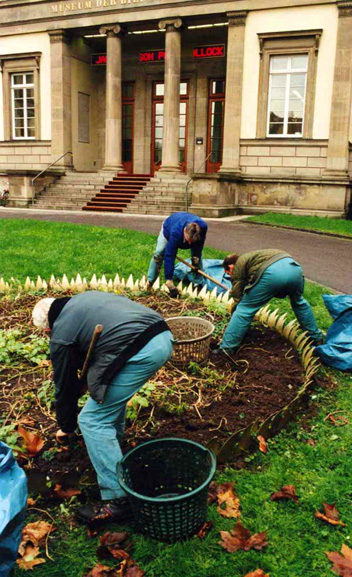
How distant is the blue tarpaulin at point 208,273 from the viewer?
7.84m

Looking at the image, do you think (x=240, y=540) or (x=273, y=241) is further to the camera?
(x=273, y=241)

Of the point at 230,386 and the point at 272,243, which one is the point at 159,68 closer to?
the point at 272,243

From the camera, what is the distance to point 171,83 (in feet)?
64.7

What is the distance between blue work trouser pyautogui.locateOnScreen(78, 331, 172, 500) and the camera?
308cm

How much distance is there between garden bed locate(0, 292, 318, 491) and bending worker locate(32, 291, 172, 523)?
0.36 metres

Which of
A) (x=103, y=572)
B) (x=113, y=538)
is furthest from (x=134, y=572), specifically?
(x=113, y=538)

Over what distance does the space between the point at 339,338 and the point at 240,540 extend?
297 cm

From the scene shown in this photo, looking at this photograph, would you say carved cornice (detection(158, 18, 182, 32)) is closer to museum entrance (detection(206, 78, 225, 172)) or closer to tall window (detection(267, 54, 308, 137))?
museum entrance (detection(206, 78, 225, 172))

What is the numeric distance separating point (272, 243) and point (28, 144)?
14.8 meters

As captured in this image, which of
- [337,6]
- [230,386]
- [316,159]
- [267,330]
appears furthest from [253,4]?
[230,386]

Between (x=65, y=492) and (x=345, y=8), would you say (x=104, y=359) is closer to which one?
(x=65, y=492)

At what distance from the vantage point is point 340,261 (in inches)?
413

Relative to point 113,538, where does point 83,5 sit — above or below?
above

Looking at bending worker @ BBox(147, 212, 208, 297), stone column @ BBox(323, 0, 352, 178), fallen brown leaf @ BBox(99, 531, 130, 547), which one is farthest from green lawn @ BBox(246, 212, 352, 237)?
fallen brown leaf @ BBox(99, 531, 130, 547)
